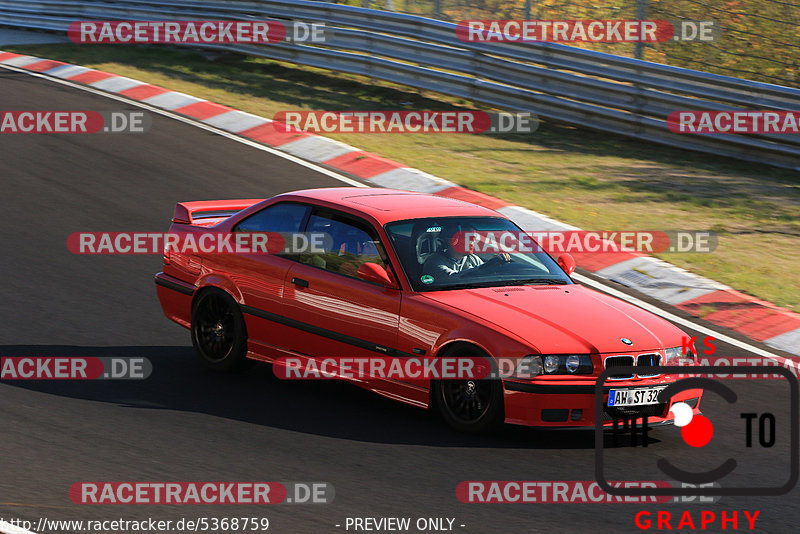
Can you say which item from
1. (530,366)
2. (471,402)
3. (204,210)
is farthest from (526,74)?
(530,366)

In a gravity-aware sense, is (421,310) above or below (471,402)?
above

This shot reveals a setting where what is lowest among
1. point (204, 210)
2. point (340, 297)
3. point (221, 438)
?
point (221, 438)

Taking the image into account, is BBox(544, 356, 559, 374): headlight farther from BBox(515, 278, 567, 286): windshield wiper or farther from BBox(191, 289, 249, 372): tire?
BBox(191, 289, 249, 372): tire

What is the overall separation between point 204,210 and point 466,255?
259 centimetres

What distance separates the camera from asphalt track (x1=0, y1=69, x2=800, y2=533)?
225 inches

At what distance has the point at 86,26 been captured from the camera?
21.3 meters

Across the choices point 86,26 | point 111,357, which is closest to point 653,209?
point 111,357

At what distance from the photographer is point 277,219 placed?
8.30 meters

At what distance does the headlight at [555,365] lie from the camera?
6668 mm

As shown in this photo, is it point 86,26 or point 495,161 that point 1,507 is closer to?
point 495,161

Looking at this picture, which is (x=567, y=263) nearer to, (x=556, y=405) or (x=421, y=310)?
(x=421, y=310)

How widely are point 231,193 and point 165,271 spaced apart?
4.14 metres

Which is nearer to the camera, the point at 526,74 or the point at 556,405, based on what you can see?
the point at 556,405

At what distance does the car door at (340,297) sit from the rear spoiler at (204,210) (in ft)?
4.31
